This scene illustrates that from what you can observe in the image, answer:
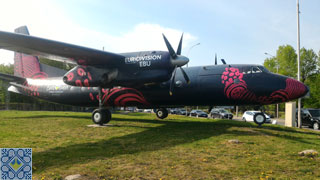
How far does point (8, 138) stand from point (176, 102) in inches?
411

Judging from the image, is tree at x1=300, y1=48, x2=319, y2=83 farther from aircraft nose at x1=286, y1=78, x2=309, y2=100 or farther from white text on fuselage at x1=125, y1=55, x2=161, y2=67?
white text on fuselage at x1=125, y1=55, x2=161, y2=67

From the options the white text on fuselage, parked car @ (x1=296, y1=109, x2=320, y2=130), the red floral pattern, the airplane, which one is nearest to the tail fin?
the airplane

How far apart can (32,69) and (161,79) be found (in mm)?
16050

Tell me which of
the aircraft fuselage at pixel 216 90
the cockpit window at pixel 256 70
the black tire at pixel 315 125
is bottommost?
the black tire at pixel 315 125

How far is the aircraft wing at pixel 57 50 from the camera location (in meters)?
11.8

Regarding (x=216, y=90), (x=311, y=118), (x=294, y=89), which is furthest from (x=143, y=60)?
(x=311, y=118)

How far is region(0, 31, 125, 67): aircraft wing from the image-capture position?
11753mm

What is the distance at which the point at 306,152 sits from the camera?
8.62 metres

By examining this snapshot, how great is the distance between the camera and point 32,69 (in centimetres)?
2347

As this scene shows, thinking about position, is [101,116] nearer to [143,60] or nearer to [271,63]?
[143,60]

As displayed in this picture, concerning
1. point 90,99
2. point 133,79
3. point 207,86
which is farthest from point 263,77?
point 90,99

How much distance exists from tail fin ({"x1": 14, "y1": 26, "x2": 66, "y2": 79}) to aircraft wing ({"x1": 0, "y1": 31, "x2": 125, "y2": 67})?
327 inches

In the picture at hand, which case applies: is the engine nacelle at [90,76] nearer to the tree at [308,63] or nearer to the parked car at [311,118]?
the parked car at [311,118]

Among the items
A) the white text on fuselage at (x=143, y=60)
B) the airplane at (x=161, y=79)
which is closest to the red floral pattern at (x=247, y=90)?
the airplane at (x=161, y=79)
